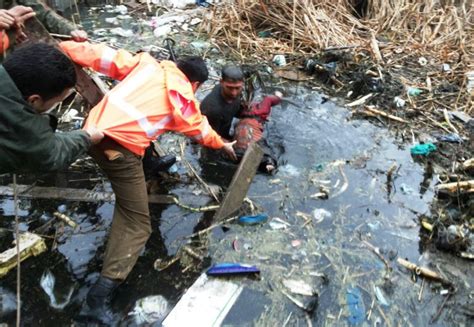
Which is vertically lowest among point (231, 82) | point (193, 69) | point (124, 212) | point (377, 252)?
point (377, 252)

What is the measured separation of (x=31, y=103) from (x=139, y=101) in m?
0.82

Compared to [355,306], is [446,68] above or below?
below

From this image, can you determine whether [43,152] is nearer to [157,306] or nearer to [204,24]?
[157,306]

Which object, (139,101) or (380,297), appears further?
(380,297)

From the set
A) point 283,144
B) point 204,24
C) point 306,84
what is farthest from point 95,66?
point 204,24

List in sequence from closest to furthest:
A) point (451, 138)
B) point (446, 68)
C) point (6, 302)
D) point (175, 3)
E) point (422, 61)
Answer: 1. point (6, 302)
2. point (451, 138)
3. point (446, 68)
4. point (422, 61)
5. point (175, 3)

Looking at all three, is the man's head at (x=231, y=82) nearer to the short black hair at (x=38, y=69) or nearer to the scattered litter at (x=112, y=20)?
the short black hair at (x=38, y=69)

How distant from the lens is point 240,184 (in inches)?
156

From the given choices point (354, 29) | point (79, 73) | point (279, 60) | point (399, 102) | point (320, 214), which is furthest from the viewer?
point (354, 29)

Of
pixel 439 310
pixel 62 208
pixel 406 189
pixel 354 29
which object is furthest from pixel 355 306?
pixel 354 29

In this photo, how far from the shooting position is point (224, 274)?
3342 millimetres

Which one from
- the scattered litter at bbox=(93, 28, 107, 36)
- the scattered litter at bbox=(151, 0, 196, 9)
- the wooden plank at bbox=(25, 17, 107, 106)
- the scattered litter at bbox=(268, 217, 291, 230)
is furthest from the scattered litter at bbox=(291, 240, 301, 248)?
the scattered litter at bbox=(151, 0, 196, 9)

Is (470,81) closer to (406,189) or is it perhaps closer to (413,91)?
(413,91)

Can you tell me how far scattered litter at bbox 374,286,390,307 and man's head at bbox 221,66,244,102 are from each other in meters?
2.52
